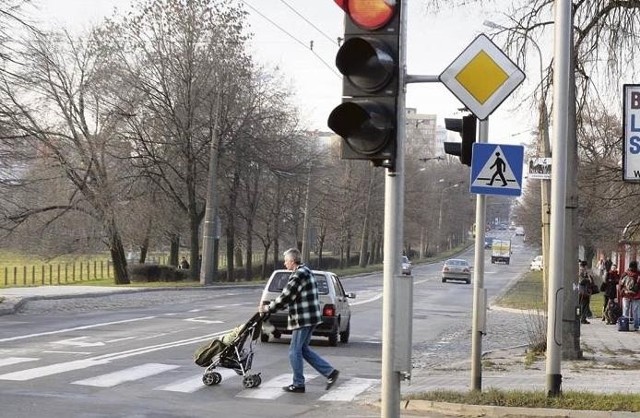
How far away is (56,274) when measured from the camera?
59906 millimetres

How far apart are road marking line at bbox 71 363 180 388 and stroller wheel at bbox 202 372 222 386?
37.5 inches

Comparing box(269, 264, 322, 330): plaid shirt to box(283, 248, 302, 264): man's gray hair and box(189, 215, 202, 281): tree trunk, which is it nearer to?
box(283, 248, 302, 264): man's gray hair

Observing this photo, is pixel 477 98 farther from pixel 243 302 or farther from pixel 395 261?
pixel 243 302

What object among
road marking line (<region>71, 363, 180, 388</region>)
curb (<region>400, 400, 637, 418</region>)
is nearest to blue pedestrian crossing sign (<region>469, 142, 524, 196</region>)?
curb (<region>400, 400, 637, 418</region>)

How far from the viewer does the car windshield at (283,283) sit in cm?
1956

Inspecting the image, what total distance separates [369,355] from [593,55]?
21.6 ft

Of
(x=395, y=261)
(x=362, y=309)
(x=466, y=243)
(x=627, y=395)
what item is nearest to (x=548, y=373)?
(x=627, y=395)

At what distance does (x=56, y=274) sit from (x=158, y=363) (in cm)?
4712

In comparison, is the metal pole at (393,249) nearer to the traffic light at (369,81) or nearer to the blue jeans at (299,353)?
the traffic light at (369,81)

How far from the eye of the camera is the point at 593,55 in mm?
16312

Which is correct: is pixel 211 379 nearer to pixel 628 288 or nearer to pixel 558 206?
pixel 558 206

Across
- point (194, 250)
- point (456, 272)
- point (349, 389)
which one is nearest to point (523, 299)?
point (194, 250)

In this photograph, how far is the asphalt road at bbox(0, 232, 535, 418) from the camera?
1074 centimetres

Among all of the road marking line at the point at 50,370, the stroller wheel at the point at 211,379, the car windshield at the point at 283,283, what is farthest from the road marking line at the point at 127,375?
the car windshield at the point at 283,283
